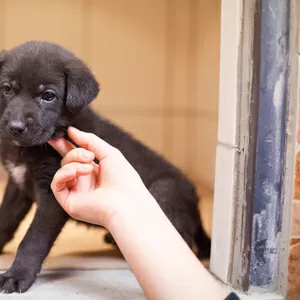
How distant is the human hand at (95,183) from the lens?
127 centimetres

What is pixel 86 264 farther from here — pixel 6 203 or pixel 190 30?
pixel 190 30

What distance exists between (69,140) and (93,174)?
0.28 m

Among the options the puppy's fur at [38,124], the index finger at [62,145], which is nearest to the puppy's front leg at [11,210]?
the puppy's fur at [38,124]

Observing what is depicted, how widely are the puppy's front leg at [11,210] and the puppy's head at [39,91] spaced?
0.38 metres

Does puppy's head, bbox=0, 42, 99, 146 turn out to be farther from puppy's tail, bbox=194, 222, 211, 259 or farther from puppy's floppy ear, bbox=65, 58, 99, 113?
puppy's tail, bbox=194, 222, 211, 259

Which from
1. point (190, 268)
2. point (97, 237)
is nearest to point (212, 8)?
point (97, 237)

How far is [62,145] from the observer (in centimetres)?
162

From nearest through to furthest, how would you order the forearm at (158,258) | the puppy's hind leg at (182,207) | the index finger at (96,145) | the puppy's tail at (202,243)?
the forearm at (158,258)
the index finger at (96,145)
the puppy's hind leg at (182,207)
the puppy's tail at (202,243)

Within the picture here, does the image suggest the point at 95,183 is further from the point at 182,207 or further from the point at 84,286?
the point at 182,207

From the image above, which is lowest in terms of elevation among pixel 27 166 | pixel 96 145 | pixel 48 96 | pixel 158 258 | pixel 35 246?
pixel 35 246

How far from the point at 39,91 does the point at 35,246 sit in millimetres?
450

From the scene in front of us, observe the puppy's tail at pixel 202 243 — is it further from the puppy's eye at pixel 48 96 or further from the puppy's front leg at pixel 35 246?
the puppy's eye at pixel 48 96

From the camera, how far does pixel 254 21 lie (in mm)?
1497

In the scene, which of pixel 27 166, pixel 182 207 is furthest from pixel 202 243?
pixel 27 166
